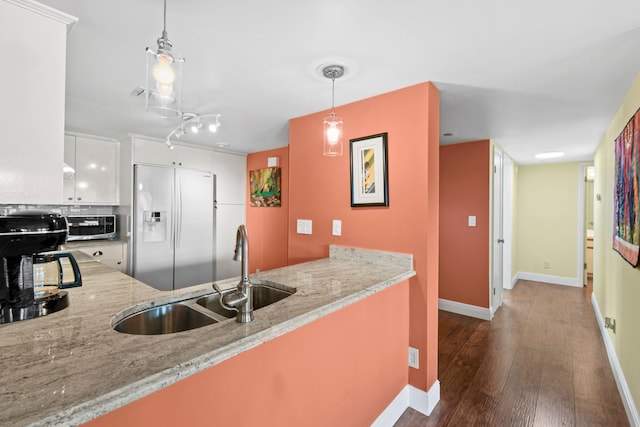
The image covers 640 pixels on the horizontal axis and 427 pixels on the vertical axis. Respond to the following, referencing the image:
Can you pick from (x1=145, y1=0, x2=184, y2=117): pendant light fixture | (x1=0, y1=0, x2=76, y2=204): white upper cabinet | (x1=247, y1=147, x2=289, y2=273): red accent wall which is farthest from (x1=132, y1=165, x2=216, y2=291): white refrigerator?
(x1=145, y1=0, x2=184, y2=117): pendant light fixture

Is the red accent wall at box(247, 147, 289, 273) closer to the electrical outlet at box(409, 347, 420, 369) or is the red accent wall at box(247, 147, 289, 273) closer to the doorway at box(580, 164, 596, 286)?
the electrical outlet at box(409, 347, 420, 369)

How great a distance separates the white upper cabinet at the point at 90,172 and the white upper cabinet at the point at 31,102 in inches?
106

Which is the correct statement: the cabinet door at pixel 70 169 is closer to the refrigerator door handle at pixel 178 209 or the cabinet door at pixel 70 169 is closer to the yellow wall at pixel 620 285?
the refrigerator door handle at pixel 178 209

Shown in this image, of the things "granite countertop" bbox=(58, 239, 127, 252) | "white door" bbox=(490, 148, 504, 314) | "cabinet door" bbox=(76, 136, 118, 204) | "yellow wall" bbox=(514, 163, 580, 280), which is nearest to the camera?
"granite countertop" bbox=(58, 239, 127, 252)

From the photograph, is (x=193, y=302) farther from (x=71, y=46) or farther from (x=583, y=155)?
(x=583, y=155)

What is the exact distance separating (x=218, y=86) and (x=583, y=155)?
5.23 metres

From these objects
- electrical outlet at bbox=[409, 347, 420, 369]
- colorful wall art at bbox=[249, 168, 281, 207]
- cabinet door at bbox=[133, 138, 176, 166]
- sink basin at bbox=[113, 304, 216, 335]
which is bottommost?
electrical outlet at bbox=[409, 347, 420, 369]

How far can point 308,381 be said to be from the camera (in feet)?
4.24

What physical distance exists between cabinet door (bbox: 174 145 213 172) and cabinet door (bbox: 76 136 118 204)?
0.74 meters

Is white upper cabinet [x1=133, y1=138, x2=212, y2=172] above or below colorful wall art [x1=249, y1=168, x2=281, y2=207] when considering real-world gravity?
above

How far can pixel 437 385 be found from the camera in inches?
84.2

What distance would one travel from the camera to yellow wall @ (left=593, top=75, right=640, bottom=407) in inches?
73.1

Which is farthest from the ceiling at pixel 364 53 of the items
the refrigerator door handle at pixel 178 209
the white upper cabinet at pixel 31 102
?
the refrigerator door handle at pixel 178 209

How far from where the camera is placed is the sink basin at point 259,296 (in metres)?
1.50
